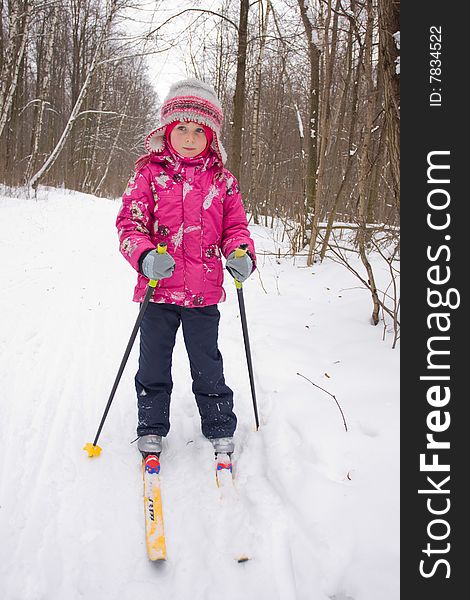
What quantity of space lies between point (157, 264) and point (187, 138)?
2.34 feet

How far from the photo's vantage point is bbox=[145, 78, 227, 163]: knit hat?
2.18m

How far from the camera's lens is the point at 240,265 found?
223 cm

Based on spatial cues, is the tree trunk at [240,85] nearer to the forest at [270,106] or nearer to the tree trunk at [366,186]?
the forest at [270,106]

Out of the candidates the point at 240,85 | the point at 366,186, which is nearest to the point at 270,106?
the point at 240,85

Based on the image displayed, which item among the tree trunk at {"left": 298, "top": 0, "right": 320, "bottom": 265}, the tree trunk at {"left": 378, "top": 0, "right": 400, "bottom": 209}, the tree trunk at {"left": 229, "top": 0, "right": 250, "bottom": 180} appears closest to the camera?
the tree trunk at {"left": 378, "top": 0, "right": 400, "bottom": 209}

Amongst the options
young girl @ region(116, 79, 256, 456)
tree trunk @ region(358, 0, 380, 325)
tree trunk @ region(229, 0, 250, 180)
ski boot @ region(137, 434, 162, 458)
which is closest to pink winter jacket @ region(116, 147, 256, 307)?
young girl @ region(116, 79, 256, 456)

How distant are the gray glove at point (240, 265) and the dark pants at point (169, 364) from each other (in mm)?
253

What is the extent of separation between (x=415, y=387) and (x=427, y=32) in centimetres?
158

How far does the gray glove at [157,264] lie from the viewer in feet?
6.55

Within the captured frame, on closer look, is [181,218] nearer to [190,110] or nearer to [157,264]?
[157,264]

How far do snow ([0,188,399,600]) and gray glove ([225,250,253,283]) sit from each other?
0.96 metres

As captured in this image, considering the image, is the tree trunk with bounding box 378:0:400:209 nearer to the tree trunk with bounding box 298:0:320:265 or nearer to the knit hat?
the knit hat

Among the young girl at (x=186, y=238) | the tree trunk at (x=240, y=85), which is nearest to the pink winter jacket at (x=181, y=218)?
the young girl at (x=186, y=238)

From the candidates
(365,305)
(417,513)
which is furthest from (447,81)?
(365,305)
